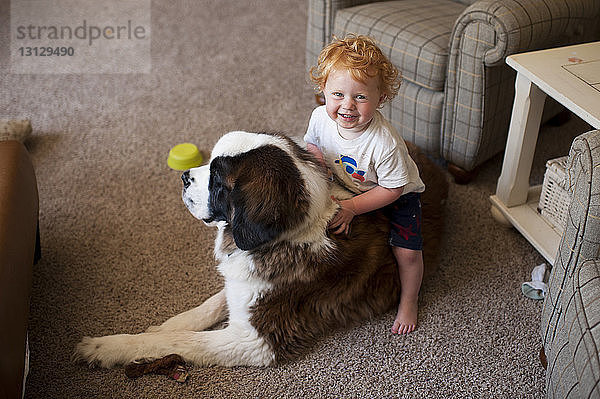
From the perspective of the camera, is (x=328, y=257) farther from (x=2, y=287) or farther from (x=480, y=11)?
(x=480, y=11)

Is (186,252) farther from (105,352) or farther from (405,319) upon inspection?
(405,319)

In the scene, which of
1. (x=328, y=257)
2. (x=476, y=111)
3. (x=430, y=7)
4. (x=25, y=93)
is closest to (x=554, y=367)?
(x=328, y=257)

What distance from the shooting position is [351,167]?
160 cm

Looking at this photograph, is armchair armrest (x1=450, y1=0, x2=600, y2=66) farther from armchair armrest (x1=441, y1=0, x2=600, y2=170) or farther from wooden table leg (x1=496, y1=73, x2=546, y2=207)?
wooden table leg (x1=496, y1=73, x2=546, y2=207)

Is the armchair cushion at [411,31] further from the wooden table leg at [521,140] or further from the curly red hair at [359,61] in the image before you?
the curly red hair at [359,61]

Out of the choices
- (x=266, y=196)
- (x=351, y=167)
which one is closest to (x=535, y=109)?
(x=351, y=167)

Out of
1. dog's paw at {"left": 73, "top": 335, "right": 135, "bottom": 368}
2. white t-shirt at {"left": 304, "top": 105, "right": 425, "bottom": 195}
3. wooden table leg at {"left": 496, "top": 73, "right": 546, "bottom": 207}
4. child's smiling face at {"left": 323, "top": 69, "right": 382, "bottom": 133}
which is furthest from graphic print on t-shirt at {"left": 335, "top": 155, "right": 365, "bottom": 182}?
dog's paw at {"left": 73, "top": 335, "right": 135, "bottom": 368}

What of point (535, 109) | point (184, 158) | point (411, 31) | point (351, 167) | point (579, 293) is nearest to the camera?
point (579, 293)

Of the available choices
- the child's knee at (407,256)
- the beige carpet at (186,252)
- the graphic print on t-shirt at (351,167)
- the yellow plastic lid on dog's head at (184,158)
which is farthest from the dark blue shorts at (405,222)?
the yellow plastic lid on dog's head at (184,158)

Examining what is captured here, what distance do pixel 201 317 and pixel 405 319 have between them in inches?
23.1

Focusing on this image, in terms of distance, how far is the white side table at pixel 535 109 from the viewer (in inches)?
64.3

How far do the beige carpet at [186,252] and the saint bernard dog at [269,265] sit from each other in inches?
2.6

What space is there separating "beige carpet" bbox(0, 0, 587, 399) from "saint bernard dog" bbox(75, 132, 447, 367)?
0.22 feet

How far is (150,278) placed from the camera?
6.06 ft
